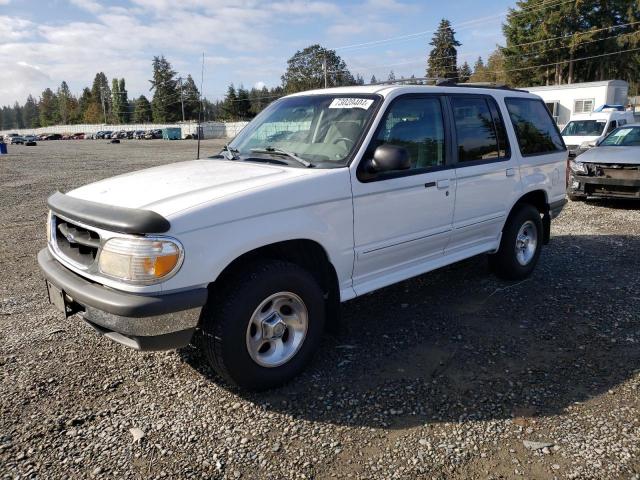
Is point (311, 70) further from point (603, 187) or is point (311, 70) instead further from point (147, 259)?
point (147, 259)

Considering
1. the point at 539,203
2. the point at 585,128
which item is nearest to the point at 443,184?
the point at 539,203

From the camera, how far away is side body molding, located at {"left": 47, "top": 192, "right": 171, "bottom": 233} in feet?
8.72

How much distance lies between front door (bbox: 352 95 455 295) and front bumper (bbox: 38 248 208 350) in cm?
134

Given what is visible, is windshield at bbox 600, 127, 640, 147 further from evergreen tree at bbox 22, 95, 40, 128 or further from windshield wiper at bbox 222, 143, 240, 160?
evergreen tree at bbox 22, 95, 40, 128

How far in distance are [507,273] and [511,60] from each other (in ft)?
199

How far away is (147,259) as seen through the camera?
2.68 metres

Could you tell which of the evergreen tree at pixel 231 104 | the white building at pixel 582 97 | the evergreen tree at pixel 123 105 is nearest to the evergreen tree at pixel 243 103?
the evergreen tree at pixel 231 104

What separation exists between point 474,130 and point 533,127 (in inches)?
46.3

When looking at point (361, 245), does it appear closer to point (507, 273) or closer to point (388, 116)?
point (388, 116)

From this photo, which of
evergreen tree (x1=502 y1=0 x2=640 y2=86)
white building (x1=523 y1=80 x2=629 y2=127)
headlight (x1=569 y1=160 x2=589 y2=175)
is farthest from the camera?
evergreen tree (x1=502 y1=0 x2=640 y2=86)

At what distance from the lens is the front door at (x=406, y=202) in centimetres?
364

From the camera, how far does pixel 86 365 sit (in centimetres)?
367

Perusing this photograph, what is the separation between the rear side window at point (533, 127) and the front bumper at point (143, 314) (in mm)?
3819

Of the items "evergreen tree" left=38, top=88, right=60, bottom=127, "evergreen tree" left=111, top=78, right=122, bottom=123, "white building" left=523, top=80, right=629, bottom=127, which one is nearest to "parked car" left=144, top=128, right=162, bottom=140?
"evergreen tree" left=111, top=78, right=122, bottom=123
